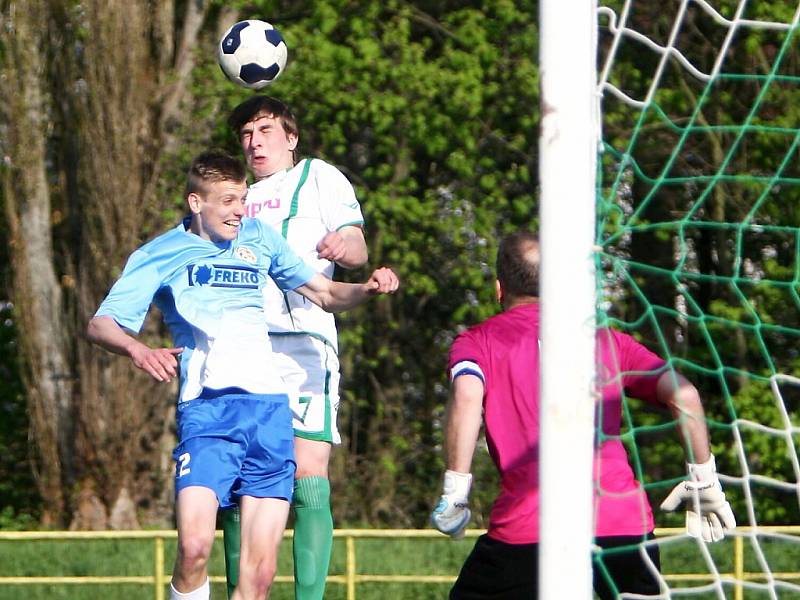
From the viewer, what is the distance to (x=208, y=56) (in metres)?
13.4

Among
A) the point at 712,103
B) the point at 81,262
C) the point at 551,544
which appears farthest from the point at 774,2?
A: the point at 551,544

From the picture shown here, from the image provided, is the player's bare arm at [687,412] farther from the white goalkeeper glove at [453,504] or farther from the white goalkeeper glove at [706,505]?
the white goalkeeper glove at [453,504]

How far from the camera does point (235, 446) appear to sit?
4.84 metres

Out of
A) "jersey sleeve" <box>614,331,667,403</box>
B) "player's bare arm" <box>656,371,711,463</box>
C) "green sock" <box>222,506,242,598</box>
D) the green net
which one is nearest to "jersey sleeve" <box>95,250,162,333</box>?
"green sock" <box>222,506,242,598</box>

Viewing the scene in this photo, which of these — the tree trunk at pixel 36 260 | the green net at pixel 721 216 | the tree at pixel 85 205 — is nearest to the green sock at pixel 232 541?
the green net at pixel 721 216

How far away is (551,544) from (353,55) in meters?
10.1

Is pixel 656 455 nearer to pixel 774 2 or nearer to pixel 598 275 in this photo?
pixel 774 2

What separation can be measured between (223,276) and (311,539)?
998 mm

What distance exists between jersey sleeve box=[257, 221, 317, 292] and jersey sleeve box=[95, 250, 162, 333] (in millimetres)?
421

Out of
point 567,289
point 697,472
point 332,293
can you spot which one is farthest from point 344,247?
point 567,289

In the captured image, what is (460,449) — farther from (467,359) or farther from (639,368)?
(639,368)

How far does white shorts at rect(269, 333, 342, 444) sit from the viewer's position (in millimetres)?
5363

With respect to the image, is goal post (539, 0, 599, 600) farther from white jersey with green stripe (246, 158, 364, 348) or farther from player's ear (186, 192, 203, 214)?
white jersey with green stripe (246, 158, 364, 348)

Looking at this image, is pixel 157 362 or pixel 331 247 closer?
pixel 157 362
